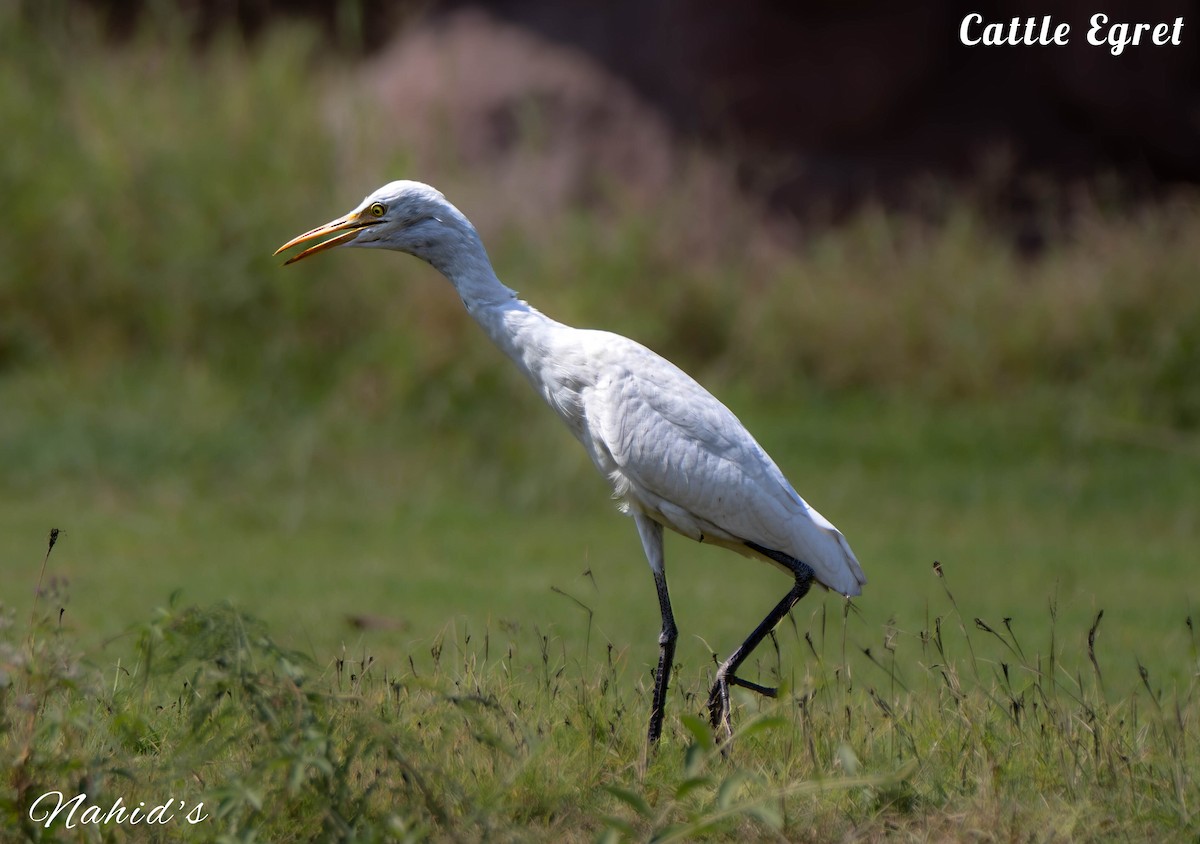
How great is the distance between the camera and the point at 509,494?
28.3 feet

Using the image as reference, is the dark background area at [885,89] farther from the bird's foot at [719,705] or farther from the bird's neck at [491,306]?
the bird's foot at [719,705]

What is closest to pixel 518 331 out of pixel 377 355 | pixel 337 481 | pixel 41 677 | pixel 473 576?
pixel 41 677

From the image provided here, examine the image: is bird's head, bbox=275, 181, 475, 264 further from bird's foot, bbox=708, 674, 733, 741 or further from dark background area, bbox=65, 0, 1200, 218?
dark background area, bbox=65, 0, 1200, 218

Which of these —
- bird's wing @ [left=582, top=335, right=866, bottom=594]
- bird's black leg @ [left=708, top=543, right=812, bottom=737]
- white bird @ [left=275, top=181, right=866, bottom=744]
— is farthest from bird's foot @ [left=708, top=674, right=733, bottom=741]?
bird's wing @ [left=582, top=335, right=866, bottom=594]

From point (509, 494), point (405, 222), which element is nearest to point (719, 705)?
point (405, 222)

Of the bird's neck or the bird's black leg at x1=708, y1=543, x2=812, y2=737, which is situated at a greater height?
the bird's neck

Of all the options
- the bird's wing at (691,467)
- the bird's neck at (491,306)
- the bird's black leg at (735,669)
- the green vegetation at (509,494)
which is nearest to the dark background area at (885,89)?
the green vegetation at (509,494)

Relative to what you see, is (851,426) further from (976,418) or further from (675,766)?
(675,766)

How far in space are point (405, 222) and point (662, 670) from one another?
1.50 m

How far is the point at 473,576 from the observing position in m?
7.16

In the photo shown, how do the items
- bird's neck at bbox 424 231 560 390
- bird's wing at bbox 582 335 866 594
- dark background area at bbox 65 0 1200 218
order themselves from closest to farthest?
bird's wing at bbox 582 335 866 594 < bird's neck at bbox 424 231 560 390 < dark background area at bbox 65 0 1200 218

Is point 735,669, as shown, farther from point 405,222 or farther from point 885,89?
point 885,89

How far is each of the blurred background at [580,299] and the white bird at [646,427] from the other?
138 centimetres

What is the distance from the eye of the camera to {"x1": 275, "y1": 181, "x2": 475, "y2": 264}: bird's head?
425cm
